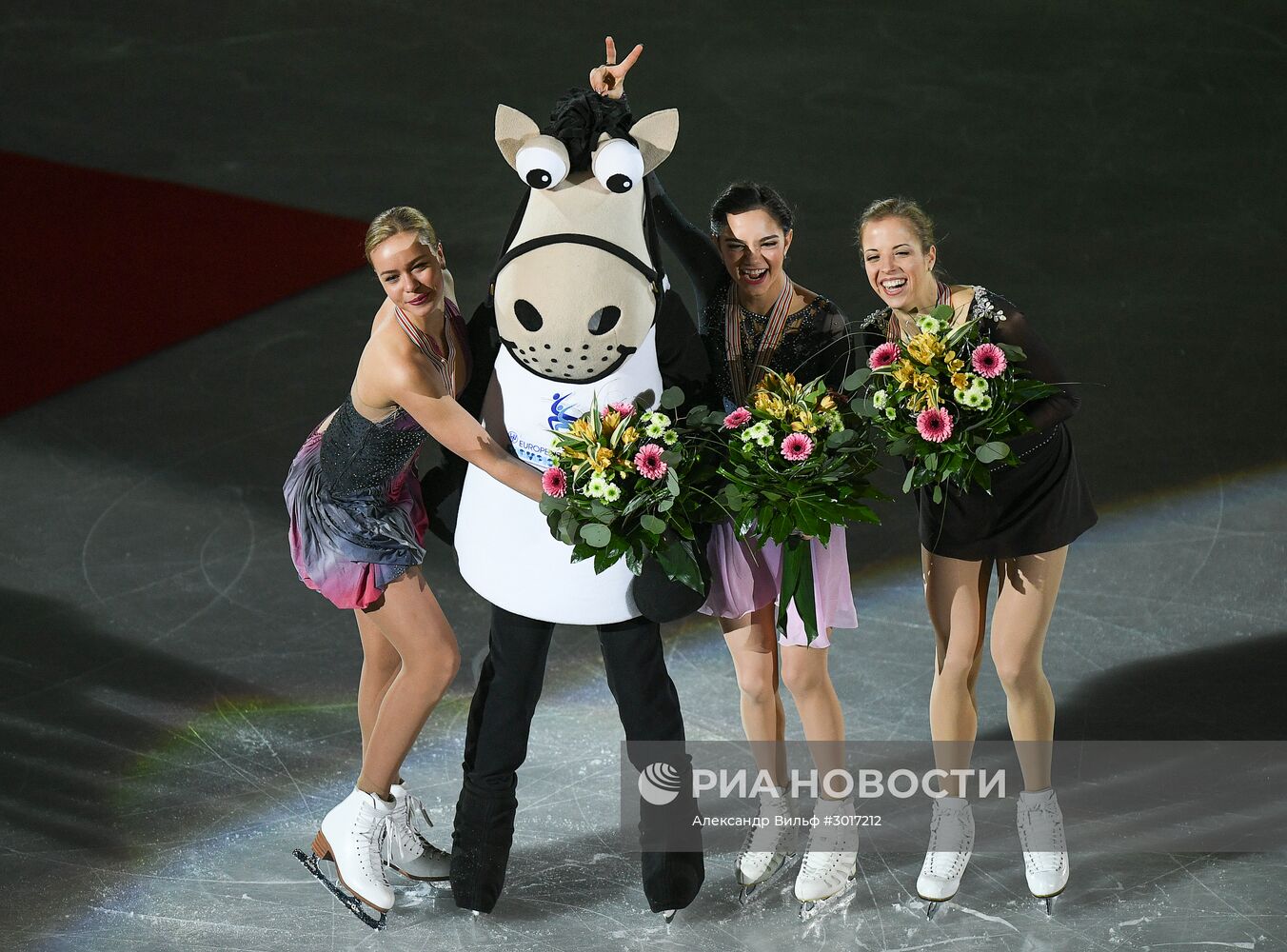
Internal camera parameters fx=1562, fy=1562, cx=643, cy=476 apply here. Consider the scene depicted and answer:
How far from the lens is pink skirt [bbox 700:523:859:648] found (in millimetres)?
3707

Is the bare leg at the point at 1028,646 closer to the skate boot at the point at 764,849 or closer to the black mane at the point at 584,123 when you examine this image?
the skate boot at the point at 764,849

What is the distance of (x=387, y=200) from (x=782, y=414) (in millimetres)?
5142

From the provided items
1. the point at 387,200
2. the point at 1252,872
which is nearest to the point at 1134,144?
the point at 387,200

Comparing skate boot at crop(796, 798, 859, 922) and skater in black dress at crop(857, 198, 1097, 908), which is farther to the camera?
skate boot at crop(796, 798, 859, 922)

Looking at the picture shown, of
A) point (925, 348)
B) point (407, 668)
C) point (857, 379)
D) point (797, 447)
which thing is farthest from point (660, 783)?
point (925, 348)

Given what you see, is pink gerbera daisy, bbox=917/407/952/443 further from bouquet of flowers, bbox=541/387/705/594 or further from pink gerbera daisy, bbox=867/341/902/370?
bouquet of flowers, bbox=541/387/705/594

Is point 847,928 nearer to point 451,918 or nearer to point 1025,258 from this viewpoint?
point 451,918

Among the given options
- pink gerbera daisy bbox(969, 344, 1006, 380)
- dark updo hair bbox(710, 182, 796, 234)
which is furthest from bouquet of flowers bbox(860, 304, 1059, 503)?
dark updo hair bbox(710, 182, 796, 234)

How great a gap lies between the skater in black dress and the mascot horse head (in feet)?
1.81

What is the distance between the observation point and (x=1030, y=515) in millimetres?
3664

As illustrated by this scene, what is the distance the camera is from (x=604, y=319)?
3.42 m

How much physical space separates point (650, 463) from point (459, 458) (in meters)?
0.78

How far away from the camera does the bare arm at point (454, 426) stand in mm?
3465

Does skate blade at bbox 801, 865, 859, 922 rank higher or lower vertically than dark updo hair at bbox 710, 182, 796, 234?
lower
